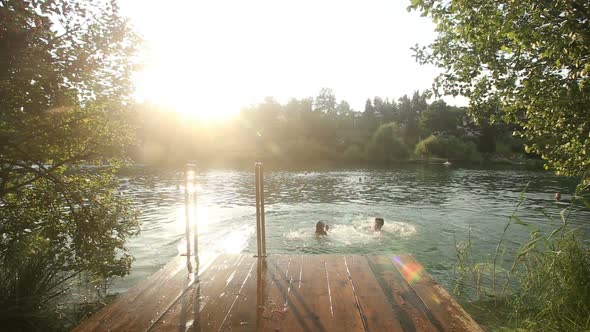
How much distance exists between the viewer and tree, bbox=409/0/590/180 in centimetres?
481

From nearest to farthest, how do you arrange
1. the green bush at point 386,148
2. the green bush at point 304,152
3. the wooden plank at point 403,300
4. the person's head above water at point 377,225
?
the wooden plank at point 403,300 → the person's head above water at point 377,225 → the green bush at point 386,148 → the green bush at point 304,152

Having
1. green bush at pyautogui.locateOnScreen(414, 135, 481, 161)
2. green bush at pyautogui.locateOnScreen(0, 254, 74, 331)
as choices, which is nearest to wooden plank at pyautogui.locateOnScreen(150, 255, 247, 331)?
green bush at pyautogui.locateOnScreen(0, 254, 74, 331)

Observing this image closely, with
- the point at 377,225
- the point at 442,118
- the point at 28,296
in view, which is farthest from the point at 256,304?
the point at 442,118

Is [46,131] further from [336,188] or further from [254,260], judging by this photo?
[336,188]

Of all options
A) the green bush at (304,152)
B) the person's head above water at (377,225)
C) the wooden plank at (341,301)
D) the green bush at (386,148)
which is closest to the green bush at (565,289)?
the wooden plank at (341,301)

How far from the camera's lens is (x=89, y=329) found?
11.3ft

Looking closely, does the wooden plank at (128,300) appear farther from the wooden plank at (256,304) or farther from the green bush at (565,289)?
the green bush at (565,289)

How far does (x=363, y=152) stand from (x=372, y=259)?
69.6 m

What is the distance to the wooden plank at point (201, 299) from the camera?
3.57m

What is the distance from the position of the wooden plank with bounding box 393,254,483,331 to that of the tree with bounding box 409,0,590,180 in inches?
121

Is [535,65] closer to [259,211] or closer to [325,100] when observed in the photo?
[259,211]

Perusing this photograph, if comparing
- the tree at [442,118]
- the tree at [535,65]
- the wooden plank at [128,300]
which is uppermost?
the tree at [442,118]

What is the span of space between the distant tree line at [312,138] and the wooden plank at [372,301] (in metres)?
65.0

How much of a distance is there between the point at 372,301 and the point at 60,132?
5188 mm
